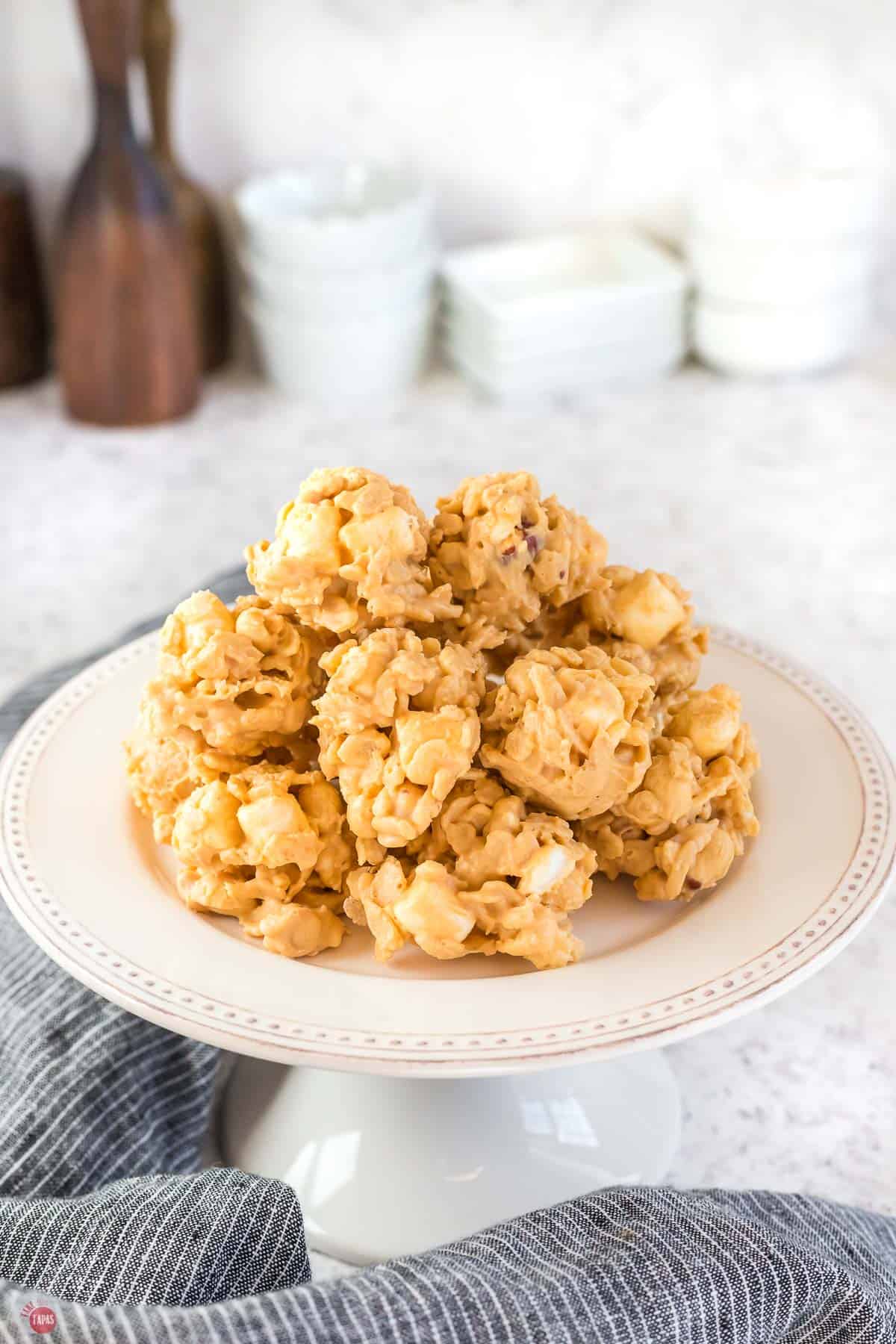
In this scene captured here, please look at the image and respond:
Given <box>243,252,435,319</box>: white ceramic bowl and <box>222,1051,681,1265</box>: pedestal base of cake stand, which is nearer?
<box>222,1051,681,1265</box>: pedestal base of cake stand

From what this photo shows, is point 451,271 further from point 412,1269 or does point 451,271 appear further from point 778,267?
point 412,1269

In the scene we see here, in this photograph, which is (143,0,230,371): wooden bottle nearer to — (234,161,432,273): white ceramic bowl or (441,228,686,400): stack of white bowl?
(234,161,432,273): white ceramic bowl

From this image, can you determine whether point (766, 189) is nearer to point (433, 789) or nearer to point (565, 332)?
point (565, 332)

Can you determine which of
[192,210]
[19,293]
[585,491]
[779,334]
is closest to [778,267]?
[779,334]

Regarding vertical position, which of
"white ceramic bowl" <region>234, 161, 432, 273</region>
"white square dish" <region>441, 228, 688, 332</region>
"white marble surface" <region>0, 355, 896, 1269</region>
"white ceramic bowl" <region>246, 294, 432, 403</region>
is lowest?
"white marble surface" <region>0, 355, 896, 1269</region>

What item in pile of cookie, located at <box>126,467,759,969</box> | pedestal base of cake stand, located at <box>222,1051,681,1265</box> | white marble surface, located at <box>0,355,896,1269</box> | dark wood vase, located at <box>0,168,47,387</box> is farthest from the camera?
dark wood vase, located at <box>0,168,47,387</box>

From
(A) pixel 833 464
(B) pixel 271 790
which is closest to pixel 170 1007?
(B) pixel 271 790

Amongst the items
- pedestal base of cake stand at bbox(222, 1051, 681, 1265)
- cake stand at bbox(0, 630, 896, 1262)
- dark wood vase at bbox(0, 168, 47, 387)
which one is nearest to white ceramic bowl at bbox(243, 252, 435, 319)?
dark wood vase at bbox(0, 168, 47, 387)
